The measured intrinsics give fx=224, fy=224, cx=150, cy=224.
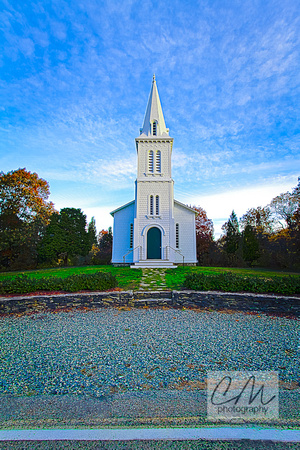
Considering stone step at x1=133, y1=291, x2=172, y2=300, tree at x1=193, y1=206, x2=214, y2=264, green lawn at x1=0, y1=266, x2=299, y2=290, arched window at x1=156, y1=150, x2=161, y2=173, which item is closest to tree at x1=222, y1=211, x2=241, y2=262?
tree at x1=193, y1=206, x2=214, y2=264

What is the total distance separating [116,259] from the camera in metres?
21.0

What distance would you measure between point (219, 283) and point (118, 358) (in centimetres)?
545

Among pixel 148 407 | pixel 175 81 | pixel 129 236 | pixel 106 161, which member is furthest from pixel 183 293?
pixel 129 236

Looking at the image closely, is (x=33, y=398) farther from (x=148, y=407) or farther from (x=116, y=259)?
(x=116, y=259)

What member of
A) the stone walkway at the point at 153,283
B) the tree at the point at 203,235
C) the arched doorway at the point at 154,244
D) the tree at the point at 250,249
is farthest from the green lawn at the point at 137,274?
the tree at the point at 203,235

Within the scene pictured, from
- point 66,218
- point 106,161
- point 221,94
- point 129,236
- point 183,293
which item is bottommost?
point 183,293

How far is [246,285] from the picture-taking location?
27.7 feet

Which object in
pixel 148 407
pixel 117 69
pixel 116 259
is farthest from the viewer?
pixel 116 259

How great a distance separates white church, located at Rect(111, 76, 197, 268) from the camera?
19234 millimetres

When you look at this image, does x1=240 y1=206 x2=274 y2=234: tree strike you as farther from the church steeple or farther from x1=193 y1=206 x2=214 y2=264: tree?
the church steeple

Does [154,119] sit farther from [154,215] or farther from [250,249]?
[250,249]

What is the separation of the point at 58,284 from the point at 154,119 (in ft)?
58.0

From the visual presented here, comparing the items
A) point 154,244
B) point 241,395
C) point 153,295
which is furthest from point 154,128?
point 241,395

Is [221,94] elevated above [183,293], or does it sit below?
above
